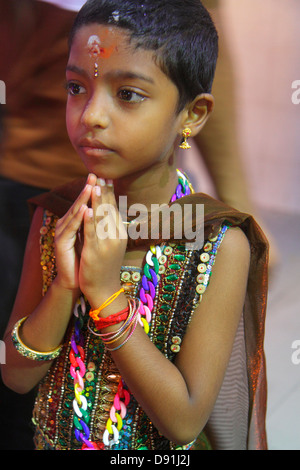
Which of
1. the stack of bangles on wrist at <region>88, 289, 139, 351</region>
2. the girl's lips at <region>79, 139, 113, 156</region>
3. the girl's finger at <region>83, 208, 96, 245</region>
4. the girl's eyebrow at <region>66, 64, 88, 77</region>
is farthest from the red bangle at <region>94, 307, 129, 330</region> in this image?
the girl's eyebrow at <region>66, 64, 88, 77</region>

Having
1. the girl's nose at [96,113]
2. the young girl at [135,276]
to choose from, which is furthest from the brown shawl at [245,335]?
the girl's nose at [96,113]

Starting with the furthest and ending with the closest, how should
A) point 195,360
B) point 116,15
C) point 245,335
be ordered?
point 245,335 < point 195,360 < point 116,15

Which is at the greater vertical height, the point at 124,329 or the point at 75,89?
the point at 75,89

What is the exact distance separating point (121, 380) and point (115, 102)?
47 cm

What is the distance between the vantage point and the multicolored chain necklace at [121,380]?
93 centimetres

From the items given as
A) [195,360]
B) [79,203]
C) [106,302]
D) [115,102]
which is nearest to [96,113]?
[115,102]

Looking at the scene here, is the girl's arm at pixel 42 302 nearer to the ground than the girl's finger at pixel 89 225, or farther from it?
nearer to the ground

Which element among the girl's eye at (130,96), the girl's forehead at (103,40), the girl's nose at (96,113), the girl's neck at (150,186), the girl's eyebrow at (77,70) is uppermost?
the girl's forehead at (103,40)

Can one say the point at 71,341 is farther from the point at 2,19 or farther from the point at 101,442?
the point at 2,19

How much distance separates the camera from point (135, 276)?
94 cm

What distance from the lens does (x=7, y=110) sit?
1.12 metres

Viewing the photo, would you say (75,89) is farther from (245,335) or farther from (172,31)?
(245,335)

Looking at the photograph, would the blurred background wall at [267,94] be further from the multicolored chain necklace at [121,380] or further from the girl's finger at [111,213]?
the girl's finger at [111,213]
